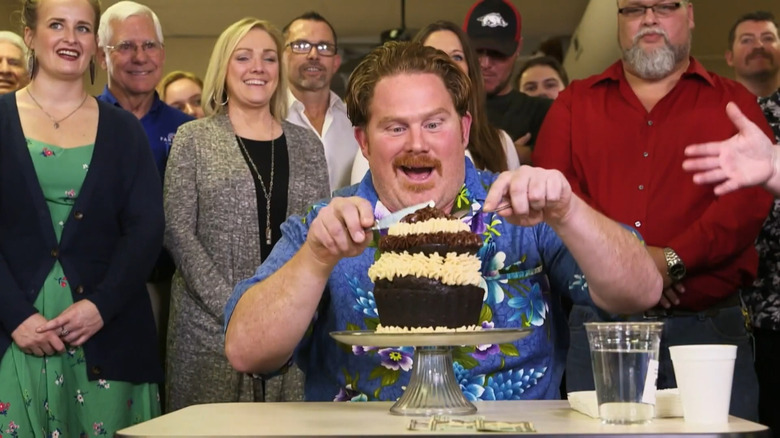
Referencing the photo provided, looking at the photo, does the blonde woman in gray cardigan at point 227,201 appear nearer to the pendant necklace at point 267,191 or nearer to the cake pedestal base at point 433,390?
the pendant necklace at point 267,191

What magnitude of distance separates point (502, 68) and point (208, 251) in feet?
4.12

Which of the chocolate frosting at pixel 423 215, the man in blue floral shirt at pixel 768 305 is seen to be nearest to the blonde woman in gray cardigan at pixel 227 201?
the man in blue floral shirt at pixel 768 305

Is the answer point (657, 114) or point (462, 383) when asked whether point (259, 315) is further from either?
point (657, 114)

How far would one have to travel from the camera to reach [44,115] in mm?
3428

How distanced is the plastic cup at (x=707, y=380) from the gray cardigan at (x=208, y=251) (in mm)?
2007

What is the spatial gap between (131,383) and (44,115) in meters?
0.85

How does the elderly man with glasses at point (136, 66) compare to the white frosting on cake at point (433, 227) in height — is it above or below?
above

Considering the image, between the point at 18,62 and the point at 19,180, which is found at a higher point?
the point at 18,62

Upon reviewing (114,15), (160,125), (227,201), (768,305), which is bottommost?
(768,305)

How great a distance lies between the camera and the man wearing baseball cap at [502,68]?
13.3 feet

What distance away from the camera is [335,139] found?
164 inches

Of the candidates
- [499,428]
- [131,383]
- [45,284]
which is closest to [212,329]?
[131,383]

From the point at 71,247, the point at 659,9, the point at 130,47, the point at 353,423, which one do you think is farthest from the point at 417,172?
the point at 130,47

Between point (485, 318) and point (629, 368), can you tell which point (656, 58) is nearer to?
point (485, 318)
